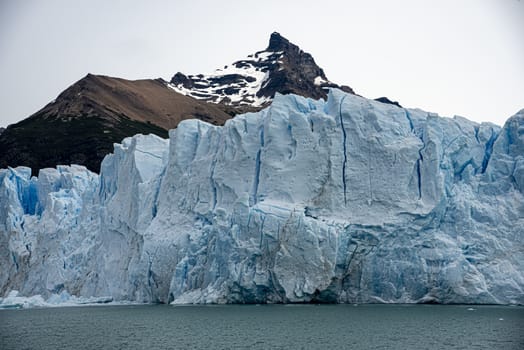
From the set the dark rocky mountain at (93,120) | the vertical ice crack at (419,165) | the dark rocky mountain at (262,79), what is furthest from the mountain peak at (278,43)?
the vertical ice crack at (419,165)

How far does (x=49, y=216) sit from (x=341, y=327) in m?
20.0

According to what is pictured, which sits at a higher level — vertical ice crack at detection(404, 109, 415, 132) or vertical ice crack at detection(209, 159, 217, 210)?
vertical ice crack at detection(404, 109, 415, 132)

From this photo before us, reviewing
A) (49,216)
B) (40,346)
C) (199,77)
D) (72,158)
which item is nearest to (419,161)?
(40,346)

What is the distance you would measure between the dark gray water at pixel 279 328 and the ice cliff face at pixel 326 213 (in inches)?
42.7

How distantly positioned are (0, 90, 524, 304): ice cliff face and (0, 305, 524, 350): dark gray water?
108cm

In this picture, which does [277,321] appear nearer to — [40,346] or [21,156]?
[40,346]

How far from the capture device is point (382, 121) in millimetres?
24312

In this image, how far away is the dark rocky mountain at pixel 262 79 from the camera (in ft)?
322

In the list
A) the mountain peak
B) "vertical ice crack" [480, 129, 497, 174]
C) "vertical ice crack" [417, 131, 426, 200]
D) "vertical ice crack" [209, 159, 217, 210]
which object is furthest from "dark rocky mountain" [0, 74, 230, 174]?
"vertical ice crack" [480, 129, 497, 174]

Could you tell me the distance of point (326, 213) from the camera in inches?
906

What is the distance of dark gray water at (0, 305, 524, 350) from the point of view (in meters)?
14.5

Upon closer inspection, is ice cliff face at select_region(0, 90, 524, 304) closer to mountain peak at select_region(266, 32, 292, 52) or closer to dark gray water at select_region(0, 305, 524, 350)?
dark gray water at select_region(0, 305, 524, 350)

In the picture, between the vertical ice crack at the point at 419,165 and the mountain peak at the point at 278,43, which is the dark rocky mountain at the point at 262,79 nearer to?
the mountain peak at the point at 278,43

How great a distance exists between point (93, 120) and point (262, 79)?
45852 mm
